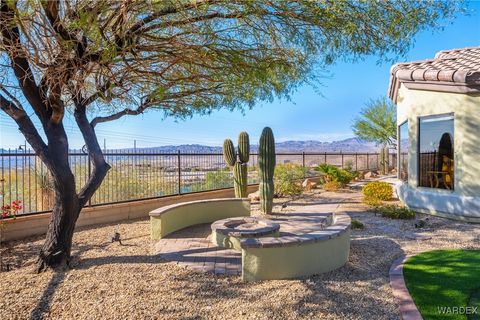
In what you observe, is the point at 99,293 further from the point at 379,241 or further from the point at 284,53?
the point at 379,241

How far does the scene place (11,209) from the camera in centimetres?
722

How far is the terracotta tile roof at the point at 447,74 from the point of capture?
770 cm

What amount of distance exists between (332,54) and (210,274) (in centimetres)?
380

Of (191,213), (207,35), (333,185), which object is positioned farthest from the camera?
(333,185)

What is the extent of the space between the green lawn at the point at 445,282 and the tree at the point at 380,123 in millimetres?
20375

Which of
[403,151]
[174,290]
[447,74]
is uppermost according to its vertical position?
[447,74]

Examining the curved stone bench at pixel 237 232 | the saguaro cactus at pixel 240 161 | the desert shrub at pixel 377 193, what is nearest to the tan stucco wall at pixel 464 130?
the desert shrub at pixel 377 193

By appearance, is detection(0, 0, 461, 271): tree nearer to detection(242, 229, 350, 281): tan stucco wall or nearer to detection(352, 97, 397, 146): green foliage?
detection(242, 229, 350, 281): tan stucco wall

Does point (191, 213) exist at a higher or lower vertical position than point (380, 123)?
lower

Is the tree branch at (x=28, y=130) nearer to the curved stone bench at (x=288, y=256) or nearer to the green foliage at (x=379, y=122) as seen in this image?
the curved stone bench at (x=288, y=256)

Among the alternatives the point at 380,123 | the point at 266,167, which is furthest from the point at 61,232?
the point at 380,123

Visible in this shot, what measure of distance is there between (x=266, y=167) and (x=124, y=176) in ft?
14.6

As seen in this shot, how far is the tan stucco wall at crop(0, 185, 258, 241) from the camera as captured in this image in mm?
7062

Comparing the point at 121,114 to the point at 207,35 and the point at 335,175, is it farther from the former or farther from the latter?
the point at 335,175
